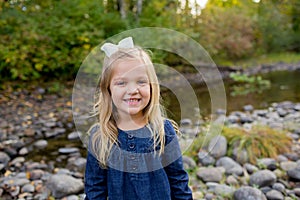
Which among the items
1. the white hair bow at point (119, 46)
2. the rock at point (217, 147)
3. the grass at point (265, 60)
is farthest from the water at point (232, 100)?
the grass at point (265, 60)

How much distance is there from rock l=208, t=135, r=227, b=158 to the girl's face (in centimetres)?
205

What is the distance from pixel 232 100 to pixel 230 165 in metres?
4.05

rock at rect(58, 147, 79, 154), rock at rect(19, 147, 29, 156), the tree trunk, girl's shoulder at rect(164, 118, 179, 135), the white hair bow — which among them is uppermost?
the tree trunk

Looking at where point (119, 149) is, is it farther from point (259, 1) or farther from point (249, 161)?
point (259, 1)

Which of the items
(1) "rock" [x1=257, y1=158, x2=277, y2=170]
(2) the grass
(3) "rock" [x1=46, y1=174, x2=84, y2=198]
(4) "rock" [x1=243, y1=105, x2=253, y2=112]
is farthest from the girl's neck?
(2) the grass

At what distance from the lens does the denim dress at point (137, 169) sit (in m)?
1.37

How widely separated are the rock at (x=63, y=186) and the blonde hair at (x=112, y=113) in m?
1.35

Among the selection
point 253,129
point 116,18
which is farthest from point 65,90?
point 253,129

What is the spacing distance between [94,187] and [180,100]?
0.55 metres

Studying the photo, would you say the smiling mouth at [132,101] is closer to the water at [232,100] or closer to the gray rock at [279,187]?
the water at [232,100]

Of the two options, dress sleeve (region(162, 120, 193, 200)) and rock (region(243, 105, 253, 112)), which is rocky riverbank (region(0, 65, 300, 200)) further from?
dress sleeve (region(162, 120, 193, 200))

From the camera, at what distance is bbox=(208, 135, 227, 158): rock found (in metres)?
3.27

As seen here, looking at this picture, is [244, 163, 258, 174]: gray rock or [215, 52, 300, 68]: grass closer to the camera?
[244, 163, 258, 174]: gray rock

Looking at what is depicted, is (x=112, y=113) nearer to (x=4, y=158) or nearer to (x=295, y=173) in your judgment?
(x=295, y=173)
